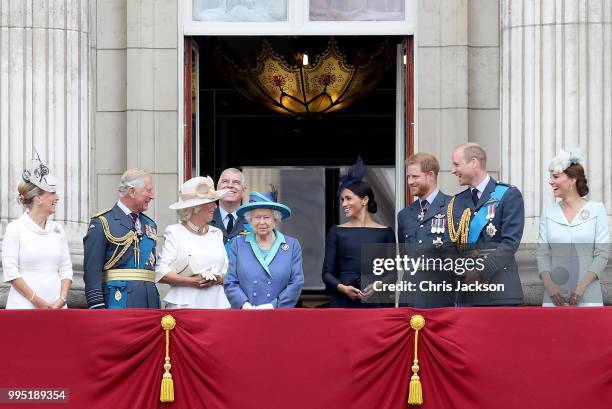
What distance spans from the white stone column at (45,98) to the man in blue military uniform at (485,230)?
4.27m

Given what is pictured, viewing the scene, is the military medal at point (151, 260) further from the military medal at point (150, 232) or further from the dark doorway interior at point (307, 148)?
the dark doorway interior at point (307, 148)

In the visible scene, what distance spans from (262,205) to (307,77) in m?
7.21

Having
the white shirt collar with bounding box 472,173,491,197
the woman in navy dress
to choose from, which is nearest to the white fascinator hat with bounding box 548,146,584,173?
the white shirt collar with bounding box 472,173,491,197

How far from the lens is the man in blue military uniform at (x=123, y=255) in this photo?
14.1 m

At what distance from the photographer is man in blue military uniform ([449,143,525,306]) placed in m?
13.6

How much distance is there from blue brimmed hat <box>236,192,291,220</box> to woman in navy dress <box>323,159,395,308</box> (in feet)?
1.70

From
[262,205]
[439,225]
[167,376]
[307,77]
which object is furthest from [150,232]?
[307,77]

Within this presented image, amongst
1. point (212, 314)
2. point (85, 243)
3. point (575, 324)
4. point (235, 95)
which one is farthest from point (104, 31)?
point (235, 95)

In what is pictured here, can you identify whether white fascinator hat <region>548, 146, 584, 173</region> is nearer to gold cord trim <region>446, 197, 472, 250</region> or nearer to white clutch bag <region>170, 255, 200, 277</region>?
gold cord trim <region>446, 197, 472, 250</region>

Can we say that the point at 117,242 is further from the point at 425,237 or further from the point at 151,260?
the point at 425,237

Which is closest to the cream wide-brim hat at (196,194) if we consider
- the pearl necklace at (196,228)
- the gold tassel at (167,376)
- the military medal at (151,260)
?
the pearl necklace at (196,228)

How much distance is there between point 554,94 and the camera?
54.9 feet

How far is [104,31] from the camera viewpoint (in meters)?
17.4

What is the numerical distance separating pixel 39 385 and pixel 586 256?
4.44 metres
